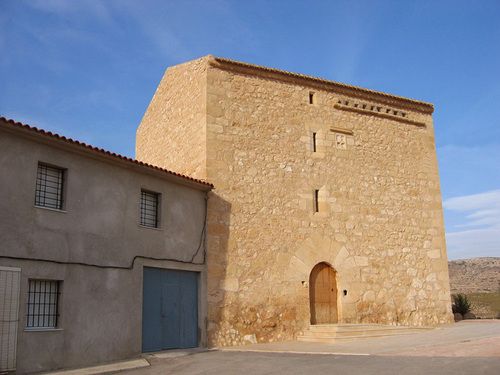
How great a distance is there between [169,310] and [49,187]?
394cm

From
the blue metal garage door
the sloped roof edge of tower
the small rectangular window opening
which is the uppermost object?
the sloped roof edge of tower

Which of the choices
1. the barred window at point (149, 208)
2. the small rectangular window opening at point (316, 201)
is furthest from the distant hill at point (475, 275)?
the barred window at point (149, 208)

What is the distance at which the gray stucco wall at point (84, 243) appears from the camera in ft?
28.0

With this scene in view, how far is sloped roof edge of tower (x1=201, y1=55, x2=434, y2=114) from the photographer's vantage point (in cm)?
1400

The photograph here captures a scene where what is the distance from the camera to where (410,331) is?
13.9 m

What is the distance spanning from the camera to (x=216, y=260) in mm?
12523

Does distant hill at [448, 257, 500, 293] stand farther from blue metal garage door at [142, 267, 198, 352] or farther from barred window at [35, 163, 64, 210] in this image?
barred window at [35, 163, 64, 210]

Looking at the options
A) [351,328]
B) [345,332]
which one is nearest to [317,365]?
[345,332]

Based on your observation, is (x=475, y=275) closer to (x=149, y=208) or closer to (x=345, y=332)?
(x=345, y=332)

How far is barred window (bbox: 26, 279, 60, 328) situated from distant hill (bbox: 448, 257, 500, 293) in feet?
89.8

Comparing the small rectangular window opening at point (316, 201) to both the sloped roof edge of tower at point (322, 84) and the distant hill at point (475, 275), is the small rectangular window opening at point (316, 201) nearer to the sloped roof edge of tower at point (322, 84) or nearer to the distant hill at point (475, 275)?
the sloped roof edge of tower at point (322, 84)

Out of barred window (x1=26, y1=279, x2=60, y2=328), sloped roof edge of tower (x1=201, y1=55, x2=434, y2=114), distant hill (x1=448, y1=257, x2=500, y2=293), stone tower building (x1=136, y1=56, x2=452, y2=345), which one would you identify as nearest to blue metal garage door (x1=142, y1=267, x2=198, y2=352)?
stone tower building (x1=136, y1=56, x2=452, y2=345)

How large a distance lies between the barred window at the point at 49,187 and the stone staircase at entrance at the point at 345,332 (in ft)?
23.3

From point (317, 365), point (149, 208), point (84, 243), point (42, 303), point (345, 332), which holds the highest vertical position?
point (149, 208)
